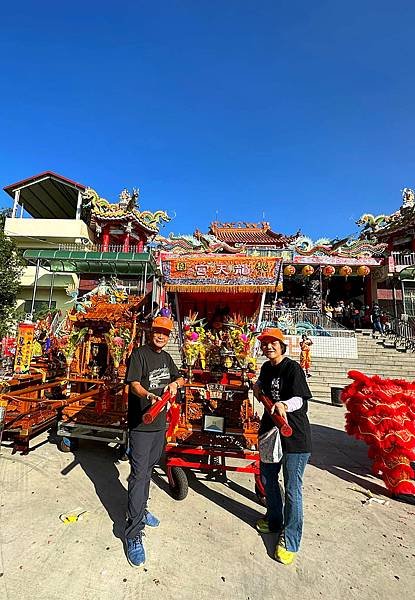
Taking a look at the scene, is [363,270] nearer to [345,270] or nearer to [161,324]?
[345,270]

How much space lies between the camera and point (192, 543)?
2.54 metres

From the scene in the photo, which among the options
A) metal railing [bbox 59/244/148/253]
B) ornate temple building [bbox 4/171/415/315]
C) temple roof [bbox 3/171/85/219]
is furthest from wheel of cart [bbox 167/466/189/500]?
temple roof [bbox 3/171/85/219]

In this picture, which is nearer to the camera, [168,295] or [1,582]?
[1,582]

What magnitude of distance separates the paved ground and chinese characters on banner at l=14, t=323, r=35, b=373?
1631 millimetres

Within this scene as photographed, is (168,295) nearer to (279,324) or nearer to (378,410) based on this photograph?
(378,410)

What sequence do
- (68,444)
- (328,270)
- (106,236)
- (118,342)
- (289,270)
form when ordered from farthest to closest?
(106,236)
(289,270)
(328,270)
(118,342)
(68,444)

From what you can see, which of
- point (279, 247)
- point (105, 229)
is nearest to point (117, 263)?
Answer: point (105, 229)

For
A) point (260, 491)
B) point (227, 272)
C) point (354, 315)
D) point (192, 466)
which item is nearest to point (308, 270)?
point (354, 315)

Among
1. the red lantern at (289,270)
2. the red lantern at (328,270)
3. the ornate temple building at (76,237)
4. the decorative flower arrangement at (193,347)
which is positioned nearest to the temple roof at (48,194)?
the ornate temple building at (76,237)

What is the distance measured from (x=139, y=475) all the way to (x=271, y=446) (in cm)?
108

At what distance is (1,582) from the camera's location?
6.70 feet

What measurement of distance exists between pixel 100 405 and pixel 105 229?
19.1 meters

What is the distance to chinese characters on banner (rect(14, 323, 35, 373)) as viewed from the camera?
5082mm

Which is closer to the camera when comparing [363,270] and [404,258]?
[363,270]
